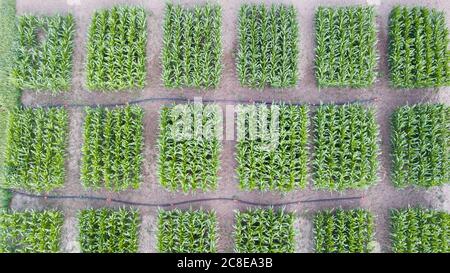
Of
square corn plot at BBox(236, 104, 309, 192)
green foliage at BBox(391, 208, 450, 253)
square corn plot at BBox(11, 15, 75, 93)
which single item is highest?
square corn plot at BBox(11, 15, 75, 93)

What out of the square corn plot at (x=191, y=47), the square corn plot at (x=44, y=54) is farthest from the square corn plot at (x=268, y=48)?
the square corn plot at (x=44, y=54)

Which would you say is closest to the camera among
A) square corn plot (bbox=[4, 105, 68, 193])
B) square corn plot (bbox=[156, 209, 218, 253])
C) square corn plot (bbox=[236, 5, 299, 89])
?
square corn plot (bbox=[156, 209, 218, 253])

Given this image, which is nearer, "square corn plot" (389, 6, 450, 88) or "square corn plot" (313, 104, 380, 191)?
"square corn plot" (313, 104, 380, 191)

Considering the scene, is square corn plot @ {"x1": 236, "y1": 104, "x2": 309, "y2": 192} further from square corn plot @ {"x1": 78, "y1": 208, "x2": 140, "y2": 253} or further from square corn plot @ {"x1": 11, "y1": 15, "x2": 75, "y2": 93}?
square corn plot @ {"x1": 11, "y1": 15, "x2": 75, "y2": 93}

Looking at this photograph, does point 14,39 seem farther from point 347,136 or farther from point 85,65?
point 347,136

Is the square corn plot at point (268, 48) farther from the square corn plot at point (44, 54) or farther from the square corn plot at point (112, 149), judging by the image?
the square corn plot at point (44, 54)

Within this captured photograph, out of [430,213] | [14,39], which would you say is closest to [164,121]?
[14,39]

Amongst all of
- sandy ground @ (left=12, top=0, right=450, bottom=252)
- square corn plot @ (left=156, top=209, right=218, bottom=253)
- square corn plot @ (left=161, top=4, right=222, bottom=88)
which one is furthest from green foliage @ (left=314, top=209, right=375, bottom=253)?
square corn plot @ (left=161, top=4, right=222, bottom=88)

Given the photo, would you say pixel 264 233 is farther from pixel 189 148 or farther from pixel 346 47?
pixel 346 47
